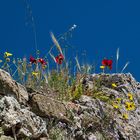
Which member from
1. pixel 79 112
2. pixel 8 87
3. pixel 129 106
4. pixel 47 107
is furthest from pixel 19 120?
pixel 129 106

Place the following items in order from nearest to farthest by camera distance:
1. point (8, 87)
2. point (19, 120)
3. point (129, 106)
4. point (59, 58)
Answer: point (19, 120) < point (8, 87) < point (129, 106) < point (59, 58)

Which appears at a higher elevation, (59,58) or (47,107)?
(59,58)

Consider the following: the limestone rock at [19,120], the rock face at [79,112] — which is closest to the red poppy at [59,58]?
the rock face at [79,112]

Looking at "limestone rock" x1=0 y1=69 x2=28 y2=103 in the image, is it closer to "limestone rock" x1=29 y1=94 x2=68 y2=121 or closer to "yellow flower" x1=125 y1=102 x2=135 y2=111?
"limestone rock" x1=29 y1=94 x2=68 y2=121

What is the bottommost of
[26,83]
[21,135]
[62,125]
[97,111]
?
[21,135]

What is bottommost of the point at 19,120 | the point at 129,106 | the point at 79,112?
the point at 19,120

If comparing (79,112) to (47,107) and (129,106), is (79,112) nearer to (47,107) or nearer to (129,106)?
(47,107)

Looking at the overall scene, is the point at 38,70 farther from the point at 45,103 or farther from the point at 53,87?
the point at 45,103

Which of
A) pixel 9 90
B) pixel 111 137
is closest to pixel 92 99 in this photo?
pixel 111 137

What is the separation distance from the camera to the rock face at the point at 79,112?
5.78m

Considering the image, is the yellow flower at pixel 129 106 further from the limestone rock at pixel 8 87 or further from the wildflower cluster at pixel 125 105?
the limestone rock at pixel 8 87

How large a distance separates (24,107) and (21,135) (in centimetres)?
74

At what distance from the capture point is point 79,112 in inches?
283

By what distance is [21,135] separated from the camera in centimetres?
565
